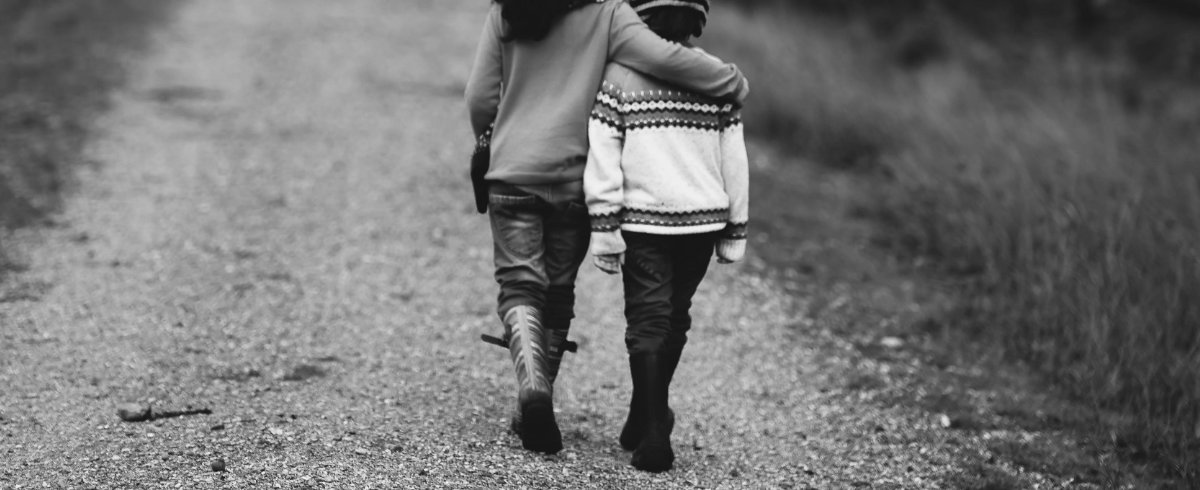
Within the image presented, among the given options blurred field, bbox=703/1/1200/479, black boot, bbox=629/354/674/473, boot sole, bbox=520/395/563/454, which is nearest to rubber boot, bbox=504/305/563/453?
boot sole, bbox=520/395/563/454

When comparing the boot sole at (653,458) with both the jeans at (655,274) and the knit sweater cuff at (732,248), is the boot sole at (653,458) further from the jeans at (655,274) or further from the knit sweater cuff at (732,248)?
the knit sweater cuff at (732,248)

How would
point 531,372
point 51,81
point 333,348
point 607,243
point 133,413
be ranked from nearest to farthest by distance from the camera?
1. point 607,243
2. point 531,372
3. point 133,413
4. point 333,348
5. point 51,81

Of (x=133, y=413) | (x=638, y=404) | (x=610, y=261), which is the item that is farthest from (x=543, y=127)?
(x=133, y=413)

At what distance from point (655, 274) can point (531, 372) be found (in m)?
0.50

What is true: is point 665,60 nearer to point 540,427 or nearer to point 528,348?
point 528,348

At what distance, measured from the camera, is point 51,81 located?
31.5 feet

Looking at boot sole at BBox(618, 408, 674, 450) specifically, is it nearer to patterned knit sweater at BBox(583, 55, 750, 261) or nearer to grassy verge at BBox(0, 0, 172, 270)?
patterned knit sweater at BBox(583, 55, 750, 261)

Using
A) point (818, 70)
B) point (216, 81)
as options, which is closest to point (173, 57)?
point (216, 81)

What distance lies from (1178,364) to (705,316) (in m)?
2.14

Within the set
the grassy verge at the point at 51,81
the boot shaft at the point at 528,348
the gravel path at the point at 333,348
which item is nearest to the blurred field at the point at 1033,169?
the gravel path at the point at 333,348

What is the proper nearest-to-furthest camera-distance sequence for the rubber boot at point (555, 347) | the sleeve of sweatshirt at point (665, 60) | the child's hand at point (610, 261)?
1. the sleeve of sweatshirt at point (665, 60)
2. the child's hand at point (610, 261)
3. the rubber boot at point (555, 347)

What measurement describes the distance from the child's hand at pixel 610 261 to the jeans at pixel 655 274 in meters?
0.03

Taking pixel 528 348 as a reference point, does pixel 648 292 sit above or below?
above

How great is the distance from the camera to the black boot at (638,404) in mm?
3985
